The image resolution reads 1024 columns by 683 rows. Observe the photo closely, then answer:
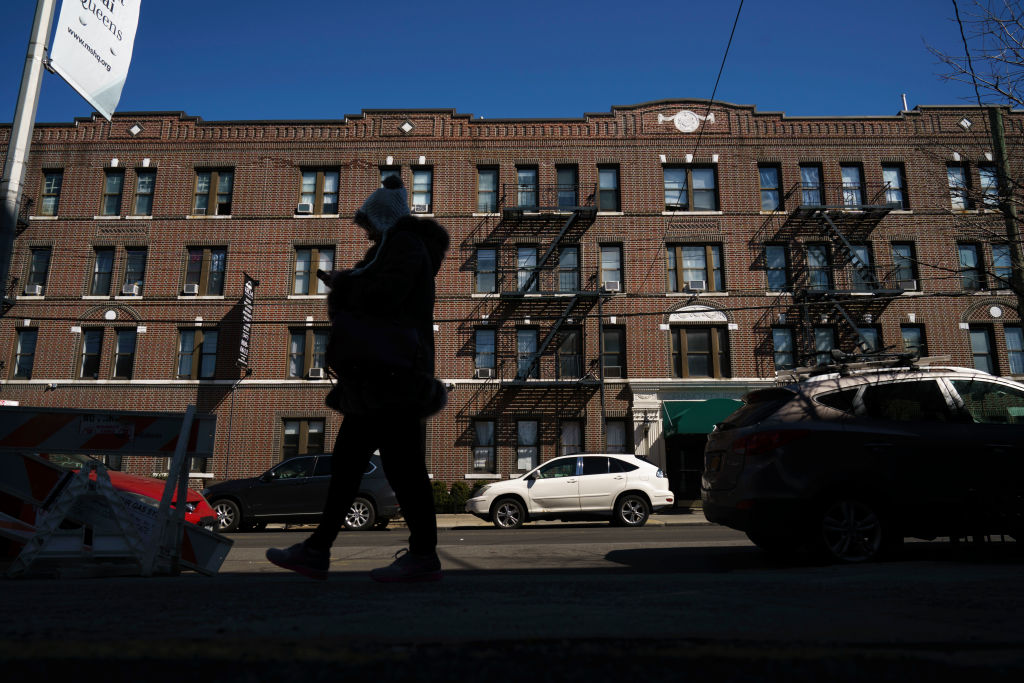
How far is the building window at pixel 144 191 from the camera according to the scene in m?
25.2

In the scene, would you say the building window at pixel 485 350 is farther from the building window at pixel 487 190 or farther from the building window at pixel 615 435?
the building window at pixel 487 190

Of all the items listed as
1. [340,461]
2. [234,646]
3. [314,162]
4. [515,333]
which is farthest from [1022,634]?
[314,162]

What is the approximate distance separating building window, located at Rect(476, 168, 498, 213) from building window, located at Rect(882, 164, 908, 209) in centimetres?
1424

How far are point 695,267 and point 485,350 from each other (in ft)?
26.4

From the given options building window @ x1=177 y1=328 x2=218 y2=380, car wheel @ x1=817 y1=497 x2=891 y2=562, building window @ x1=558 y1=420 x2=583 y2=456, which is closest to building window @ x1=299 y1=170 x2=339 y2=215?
building window @ x1=177 y1=328 x2=218 y2=380

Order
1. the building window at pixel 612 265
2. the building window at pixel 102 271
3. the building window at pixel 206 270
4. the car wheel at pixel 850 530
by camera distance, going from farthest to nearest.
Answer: the building window at pixel 102 271
the building window at pixel 206 270
the building window at pixel 612 265
the car wheel at pixel 850 530

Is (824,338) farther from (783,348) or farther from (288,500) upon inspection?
(288,500)

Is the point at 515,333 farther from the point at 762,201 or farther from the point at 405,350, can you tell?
the point at 405,350

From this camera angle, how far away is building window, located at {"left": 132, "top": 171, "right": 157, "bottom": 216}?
25172mm

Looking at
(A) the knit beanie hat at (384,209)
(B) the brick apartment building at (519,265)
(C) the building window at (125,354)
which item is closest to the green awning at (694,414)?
(B) the brick apartment building at (519,265)

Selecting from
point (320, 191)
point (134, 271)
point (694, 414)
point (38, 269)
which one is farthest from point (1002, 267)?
point (38, 269)

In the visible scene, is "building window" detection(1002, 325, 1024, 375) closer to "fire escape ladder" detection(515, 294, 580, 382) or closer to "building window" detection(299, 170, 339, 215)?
"fire escape ladder" detection(515, 294, 580, 382)

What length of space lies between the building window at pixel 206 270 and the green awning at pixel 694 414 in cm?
1620

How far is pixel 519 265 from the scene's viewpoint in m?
24.2
